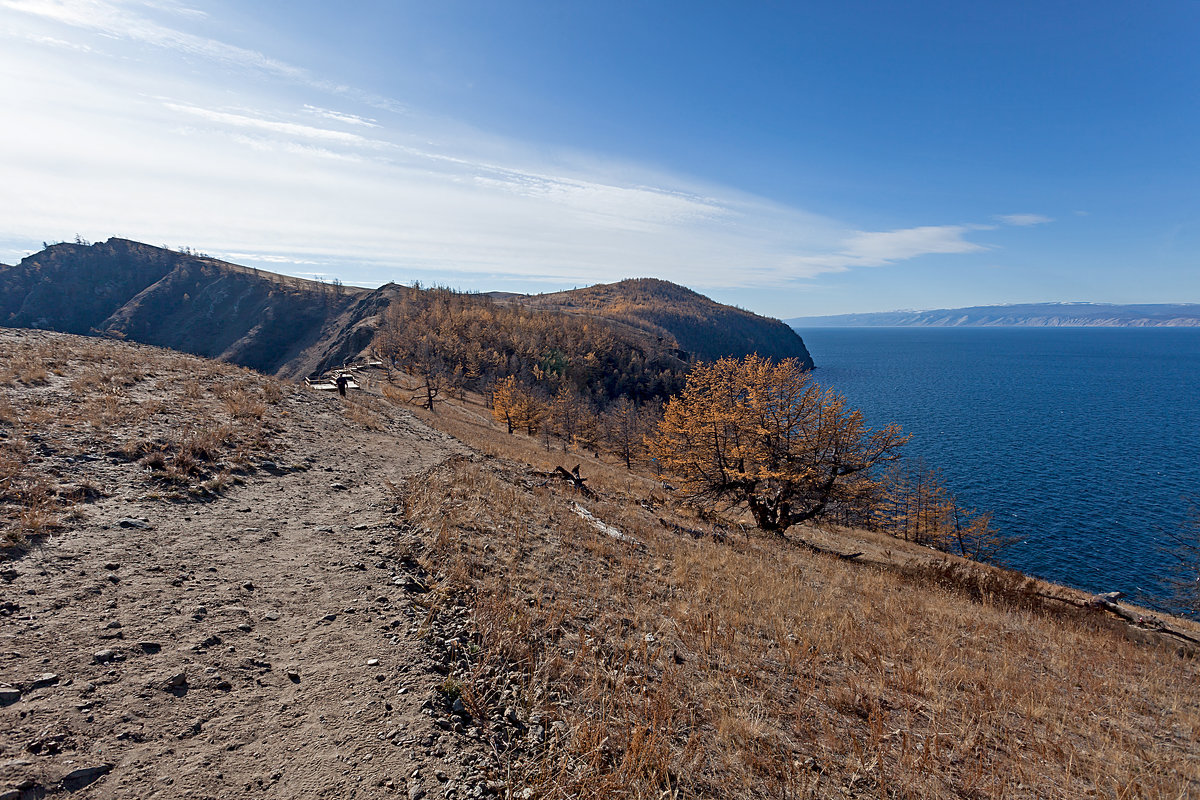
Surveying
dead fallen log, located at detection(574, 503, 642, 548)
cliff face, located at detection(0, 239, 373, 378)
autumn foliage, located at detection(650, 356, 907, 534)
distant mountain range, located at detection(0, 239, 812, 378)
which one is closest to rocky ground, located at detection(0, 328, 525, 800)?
dead fallen log, located at detection(574, 503, 642, 548)

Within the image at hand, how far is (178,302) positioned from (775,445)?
18270 cm

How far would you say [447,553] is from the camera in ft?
27.8

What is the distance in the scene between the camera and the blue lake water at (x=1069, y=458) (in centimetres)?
3903

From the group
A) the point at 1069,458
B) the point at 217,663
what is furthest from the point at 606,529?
the point at 1069,458

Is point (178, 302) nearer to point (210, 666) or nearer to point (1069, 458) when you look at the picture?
point (210, 666)

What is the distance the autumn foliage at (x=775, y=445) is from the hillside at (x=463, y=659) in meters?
8.65

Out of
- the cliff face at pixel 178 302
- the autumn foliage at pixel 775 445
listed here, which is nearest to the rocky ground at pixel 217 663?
the autumn foliage at pixel 775 445

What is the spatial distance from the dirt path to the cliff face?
392ft

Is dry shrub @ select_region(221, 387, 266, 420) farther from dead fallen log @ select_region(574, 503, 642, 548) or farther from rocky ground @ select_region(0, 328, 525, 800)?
dead fallen log @ select_region(574, 503, 642, 548)

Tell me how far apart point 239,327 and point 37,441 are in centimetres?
14898

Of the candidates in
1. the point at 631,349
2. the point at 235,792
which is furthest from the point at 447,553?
the point at 631,349

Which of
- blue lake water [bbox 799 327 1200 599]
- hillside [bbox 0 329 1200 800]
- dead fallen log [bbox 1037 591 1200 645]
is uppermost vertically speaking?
hillside [bbox 0 329 1200 800]

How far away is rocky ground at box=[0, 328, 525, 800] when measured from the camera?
3.78m

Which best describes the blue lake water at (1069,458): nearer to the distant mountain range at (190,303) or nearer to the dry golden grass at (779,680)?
the dry golden grass at (779,680)
